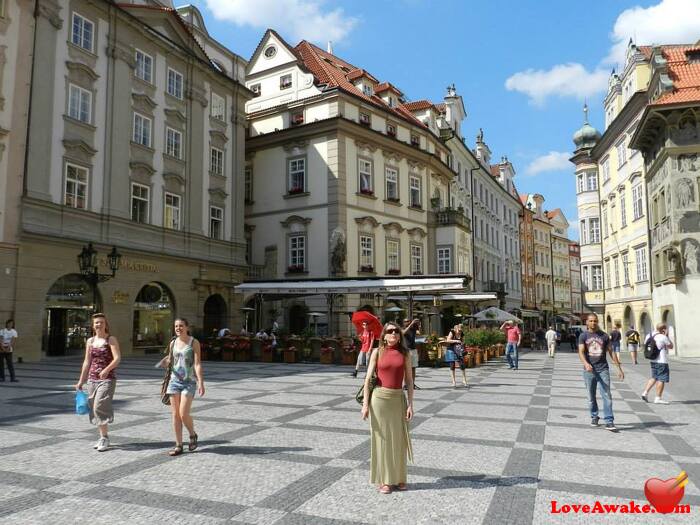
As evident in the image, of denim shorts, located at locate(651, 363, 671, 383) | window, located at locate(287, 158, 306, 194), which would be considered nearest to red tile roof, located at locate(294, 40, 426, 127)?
window, located at locate(287, 158, 306, 194)

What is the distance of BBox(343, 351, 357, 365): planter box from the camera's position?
22281mm

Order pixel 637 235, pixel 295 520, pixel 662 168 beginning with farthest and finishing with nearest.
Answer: pixel 637 235 → pixel 662 168 → pixel 295 520

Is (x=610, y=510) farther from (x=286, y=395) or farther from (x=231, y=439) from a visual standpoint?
(x=286, y=395)

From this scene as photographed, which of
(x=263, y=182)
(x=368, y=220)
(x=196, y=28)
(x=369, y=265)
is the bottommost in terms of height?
(x=369, y=265)

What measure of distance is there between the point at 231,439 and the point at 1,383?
31.9 feet

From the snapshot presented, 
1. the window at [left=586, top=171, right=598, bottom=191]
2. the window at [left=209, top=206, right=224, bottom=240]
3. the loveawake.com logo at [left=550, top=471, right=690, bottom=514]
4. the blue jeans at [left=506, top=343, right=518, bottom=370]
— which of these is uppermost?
the window at [left=586, top=171, right=598, bottom=191]

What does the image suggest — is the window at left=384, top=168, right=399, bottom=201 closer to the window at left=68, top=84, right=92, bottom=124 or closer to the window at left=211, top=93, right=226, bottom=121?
the window at left=211, top=93, right=226, bottom=121

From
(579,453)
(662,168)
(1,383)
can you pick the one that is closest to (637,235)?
(662,168)

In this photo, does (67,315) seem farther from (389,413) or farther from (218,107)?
(389,413)

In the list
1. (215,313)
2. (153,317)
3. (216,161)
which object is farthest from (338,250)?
(153,317)

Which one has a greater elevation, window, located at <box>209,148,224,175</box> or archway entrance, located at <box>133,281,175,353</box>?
window, located at <box>209,148,224,175</box>

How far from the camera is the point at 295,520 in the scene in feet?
15.8

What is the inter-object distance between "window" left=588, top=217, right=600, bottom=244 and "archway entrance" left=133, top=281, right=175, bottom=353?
2941 centimetres

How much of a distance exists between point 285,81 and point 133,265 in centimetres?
1691
